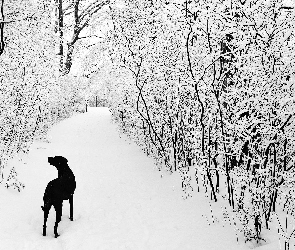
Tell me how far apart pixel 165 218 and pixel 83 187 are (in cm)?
228

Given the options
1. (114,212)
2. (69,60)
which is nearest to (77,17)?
(69,60)

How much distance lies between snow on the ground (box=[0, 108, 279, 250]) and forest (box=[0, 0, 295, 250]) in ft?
1.11

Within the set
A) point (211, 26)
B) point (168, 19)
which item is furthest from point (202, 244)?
point (168, 19)

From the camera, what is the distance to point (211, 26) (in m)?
4.65

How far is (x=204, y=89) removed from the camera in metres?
4.90

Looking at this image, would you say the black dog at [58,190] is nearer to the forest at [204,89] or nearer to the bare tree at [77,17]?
the forest at [204,89]

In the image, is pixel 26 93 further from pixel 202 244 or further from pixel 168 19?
pixel 202 244

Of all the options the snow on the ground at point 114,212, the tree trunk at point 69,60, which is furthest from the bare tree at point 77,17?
the snow on the ground at point 114,212

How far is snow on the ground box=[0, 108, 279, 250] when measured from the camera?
439 centimetres

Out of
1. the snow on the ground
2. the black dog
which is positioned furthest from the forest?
the black dog

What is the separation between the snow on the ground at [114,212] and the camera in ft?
14.4

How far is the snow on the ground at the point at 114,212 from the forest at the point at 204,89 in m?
0.34

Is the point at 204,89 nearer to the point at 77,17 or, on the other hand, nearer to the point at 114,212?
the point at 114,212

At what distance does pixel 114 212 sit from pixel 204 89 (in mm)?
2570
